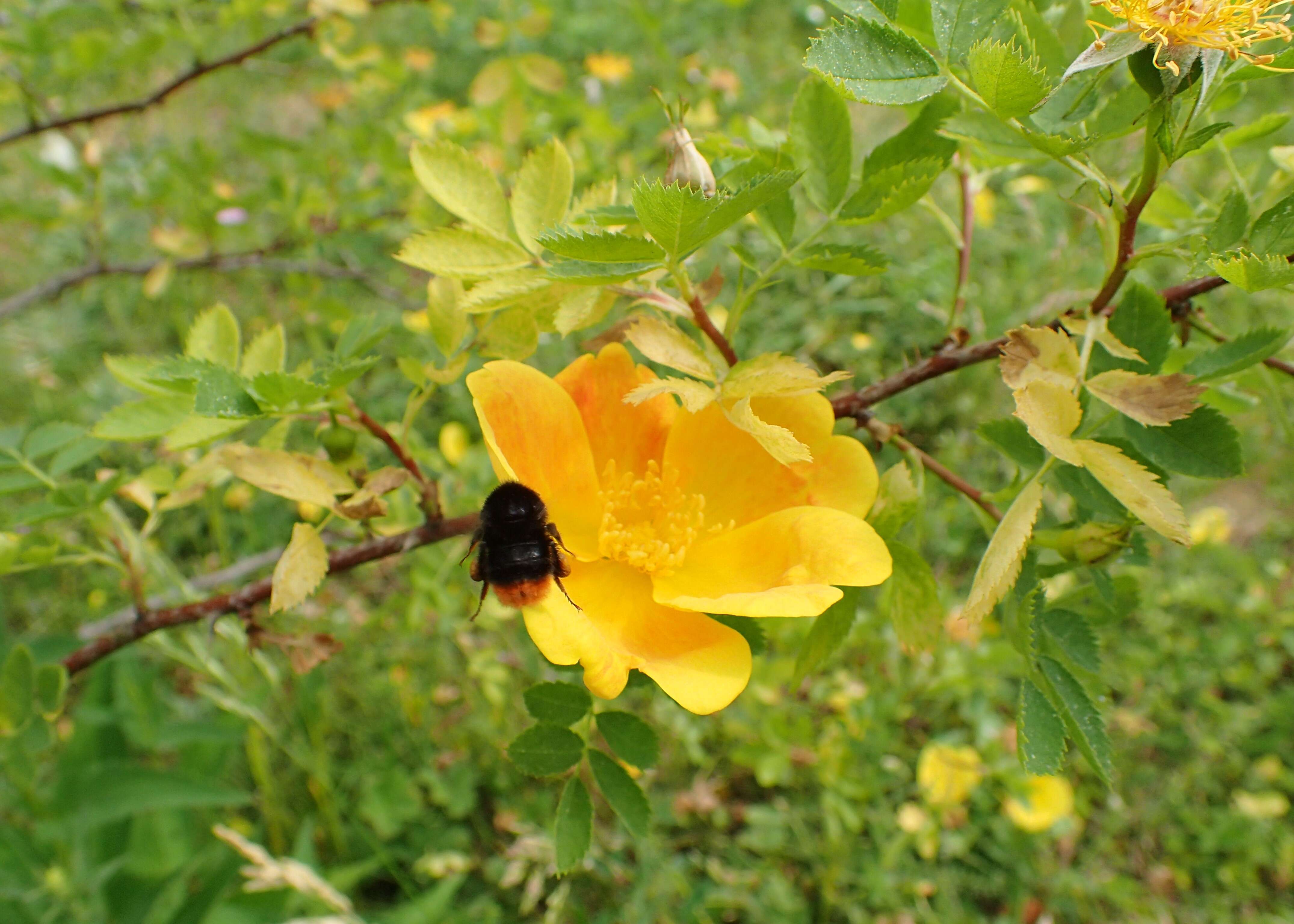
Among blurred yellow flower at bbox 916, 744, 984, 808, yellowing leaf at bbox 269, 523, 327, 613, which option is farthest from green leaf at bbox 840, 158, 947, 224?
blurred yellow flower at bbox 916, 744, 984, 808

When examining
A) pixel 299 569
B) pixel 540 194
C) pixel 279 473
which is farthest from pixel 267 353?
pixel 540 194

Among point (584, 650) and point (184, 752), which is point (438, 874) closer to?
point (184, 752)

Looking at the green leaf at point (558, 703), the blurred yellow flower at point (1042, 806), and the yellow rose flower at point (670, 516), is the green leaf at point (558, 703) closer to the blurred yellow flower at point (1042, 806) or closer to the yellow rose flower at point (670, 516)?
the yellow rose flower at point (670, 516)

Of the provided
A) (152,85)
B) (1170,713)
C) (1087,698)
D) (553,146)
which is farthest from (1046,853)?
(152,85)

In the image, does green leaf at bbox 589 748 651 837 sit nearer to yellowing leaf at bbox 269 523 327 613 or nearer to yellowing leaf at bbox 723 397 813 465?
yellowing leaf at bbox 269 523 327 613

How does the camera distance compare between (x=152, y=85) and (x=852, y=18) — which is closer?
(x=852, y=18)

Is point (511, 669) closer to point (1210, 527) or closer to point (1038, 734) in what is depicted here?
point (1038, 734)

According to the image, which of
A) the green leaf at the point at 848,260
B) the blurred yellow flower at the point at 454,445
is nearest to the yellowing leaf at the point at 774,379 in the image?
the green leaf at the point at 848,260
